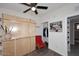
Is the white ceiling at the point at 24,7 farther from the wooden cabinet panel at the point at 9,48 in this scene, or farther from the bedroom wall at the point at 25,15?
the wooden cabinet panel at the point at 9,48

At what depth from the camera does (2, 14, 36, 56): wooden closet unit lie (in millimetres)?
1348

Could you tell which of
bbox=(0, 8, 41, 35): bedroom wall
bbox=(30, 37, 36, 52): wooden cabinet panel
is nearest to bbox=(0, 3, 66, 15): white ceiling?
bbox=(0, 8, 41, 35): bedroom wall

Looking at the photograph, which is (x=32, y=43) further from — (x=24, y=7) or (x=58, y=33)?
(x=24, y=7)

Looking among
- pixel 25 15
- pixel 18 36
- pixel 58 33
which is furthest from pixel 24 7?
pixel 58 33

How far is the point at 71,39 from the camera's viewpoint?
1711 millimetres

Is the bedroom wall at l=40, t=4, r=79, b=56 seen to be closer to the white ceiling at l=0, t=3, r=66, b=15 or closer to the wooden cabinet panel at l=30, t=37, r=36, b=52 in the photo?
the white ceiling at l=0, t=3, r=66, b=15

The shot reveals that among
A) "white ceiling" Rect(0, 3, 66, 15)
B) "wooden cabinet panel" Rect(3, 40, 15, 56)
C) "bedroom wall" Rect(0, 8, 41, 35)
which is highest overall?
"white ceiling" Rect(0, 3, 66, 15)

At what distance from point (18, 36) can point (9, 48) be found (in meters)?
0.26

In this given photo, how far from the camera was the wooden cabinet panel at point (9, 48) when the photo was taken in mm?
1329

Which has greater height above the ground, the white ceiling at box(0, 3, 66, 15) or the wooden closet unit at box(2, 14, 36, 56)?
the white ceiling at box(0, 3, 66, 15)

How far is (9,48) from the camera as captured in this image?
1.42 m

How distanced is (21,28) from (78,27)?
1005mm

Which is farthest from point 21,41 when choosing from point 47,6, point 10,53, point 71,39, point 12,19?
point 71,39

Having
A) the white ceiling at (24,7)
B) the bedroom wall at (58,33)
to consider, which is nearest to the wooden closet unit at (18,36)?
the white ceiling at (24,7)
